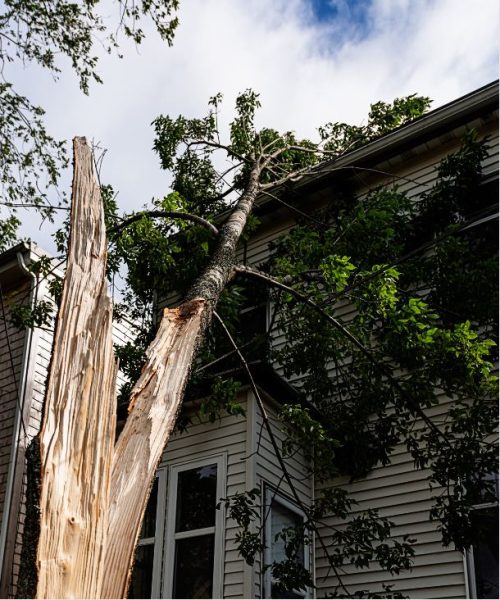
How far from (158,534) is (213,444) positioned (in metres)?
1.09

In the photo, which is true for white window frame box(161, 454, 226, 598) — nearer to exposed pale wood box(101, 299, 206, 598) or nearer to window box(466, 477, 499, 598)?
window box(466, 477, 499, 598)

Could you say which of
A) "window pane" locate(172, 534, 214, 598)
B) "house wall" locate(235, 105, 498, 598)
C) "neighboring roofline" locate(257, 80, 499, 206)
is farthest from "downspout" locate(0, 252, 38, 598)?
"neighboring roofline" locate(257, 80, 499, 206)

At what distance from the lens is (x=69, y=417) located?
2.80 m

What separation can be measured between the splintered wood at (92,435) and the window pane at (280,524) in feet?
12.9

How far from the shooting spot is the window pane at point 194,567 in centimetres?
700

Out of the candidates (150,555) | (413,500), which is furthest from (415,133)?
(150,555)

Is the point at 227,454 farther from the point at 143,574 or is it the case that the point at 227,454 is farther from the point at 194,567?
the point at 143,574

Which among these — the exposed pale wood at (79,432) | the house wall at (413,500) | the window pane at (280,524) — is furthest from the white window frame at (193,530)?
the exposed pale wood at (79,432)

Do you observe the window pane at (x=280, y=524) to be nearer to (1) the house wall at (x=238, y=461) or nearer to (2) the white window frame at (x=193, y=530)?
(1) the house wall at (x=238, y=461)

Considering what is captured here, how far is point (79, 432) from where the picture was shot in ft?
9.14

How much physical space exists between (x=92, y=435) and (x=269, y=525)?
4.72 m

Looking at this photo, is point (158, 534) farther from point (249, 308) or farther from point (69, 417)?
point (69, 417)

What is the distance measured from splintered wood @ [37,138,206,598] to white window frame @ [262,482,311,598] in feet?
11.8

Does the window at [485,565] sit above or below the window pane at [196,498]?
below
